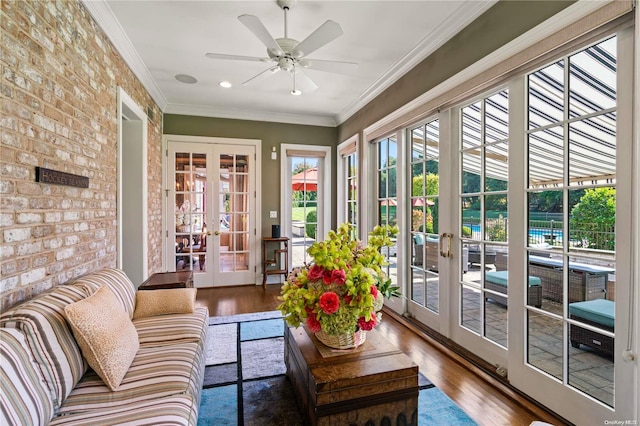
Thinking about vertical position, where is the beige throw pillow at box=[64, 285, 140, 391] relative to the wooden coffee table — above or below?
above

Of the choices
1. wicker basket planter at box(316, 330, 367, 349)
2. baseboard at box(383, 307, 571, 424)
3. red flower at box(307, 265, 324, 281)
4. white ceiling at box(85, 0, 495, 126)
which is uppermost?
white ceiling at box(85, 0, 495, 126)

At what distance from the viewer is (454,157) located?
2.77m

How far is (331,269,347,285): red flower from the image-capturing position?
5.06 ft

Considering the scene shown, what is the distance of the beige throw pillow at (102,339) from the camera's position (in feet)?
4.56

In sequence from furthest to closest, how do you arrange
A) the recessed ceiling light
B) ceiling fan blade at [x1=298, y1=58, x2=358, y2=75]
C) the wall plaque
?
the recessed ceiling light < ceiling fan blade at [x1=298, y1=58, x2=358, y2=75] < the wall plaque

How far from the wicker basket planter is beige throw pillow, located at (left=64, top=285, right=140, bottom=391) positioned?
3.24ft

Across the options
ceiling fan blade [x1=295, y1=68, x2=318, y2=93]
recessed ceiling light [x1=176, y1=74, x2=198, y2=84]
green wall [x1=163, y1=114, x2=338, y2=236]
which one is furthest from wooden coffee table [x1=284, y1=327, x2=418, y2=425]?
green wall [x1=163, y1=114, x2=338, y2=236]

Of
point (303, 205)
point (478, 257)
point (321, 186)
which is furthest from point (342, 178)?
point (478, 257)

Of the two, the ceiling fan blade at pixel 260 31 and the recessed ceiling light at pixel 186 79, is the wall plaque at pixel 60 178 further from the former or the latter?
the recessed ceiling light at pixel 186 79

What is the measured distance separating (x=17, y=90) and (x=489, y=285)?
322cm

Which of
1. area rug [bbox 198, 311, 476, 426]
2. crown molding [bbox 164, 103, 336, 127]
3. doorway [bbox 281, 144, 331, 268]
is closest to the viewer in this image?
area rug [bbox 198, 311, 476, 426]

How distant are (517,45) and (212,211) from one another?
4315 millimetres

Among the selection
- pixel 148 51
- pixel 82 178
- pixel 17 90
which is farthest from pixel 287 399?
pixel 148 51

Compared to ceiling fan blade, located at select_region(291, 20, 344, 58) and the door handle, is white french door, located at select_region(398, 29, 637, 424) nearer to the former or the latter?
the door handle
